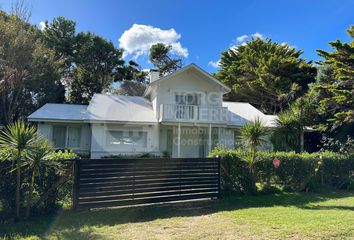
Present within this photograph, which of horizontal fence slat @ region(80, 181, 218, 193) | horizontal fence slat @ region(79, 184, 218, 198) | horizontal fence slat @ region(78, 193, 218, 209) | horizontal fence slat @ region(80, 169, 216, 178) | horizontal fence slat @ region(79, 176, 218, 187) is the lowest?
horizontal fence slat @ region(78, 193, 218, 209)

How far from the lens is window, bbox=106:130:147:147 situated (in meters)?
19.3

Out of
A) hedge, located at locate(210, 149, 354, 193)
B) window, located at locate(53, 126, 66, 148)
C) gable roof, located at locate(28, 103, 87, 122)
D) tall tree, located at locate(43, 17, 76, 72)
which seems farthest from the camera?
tall tree, located at locate(43, 17, 76, 72)

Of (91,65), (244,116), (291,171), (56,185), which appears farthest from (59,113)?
(91,65)

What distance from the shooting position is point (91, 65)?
35.4 meters

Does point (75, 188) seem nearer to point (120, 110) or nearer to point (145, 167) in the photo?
point (145, 167)

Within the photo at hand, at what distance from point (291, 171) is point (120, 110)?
12.9 m

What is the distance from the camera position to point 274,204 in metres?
9.40

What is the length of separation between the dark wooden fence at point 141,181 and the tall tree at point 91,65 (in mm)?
28421

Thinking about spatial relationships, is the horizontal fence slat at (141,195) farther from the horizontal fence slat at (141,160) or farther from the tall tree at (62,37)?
the tall tree at (62,37)

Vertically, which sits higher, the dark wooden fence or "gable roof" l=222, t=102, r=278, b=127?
"gable roof" l=222, t=102, r=278, b=127

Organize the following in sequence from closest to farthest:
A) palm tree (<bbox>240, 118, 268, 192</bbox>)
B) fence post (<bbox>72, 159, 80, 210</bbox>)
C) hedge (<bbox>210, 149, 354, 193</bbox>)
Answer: fence post (<bbox>72, 159, 80, 210</bbox>), hedge (<bbox>210, 149, 354, 193</bbox>), palm tree (<bbox>240, 118, 268, 192</bbox>)

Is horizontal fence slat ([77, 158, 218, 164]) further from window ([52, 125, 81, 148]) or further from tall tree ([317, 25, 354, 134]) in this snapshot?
tall tree ([317, 25, 354, 134])

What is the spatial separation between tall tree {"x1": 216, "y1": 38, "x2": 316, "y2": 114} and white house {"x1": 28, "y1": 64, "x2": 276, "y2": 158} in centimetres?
849

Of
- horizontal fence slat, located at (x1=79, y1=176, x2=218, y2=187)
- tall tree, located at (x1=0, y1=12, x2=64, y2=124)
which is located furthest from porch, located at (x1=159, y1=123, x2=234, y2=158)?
tall tree, located at (x1=0, y1=12, x2=64, y2=124)
